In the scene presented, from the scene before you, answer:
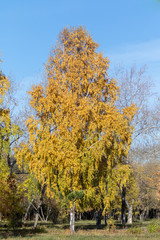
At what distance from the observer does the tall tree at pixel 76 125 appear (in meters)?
18.5

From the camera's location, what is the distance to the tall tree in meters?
18.5

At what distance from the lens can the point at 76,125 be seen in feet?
61.4

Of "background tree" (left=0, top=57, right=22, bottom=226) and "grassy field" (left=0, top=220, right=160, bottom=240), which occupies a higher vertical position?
"background tree" (left=0, top=57, right=22, bottom=226)

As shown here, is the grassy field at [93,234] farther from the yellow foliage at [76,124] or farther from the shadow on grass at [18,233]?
the yellow foliage at [76,124]

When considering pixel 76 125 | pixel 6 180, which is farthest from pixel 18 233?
pixel 76 125

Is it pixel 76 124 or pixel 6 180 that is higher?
pixel 76 124

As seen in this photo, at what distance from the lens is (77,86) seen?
20.2 meters

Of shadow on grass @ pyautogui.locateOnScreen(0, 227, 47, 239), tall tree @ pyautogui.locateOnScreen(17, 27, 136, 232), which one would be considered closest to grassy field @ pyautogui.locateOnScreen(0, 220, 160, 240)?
shadow on grass @ pyautogui.locateOnScreen(0, 227, 47, 239)

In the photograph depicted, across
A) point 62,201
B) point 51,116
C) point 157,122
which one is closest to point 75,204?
point 62,201

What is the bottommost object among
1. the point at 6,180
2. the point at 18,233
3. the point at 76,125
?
the point at 18,233

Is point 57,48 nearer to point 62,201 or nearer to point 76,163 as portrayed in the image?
point 76,163

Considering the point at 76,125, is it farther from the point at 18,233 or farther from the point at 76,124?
the point at 18,233

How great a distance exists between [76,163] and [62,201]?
8.65 feet

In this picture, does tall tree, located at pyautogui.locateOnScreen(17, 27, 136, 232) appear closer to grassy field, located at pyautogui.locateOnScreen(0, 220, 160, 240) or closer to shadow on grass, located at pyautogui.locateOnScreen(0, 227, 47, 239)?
grassy field, located at pyautogui.locateOnScreen(0, 220, 160, 240)
